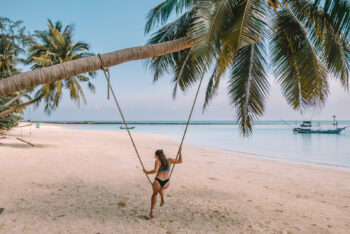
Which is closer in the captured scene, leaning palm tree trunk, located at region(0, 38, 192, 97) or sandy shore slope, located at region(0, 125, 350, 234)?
leaning palm tree trunk, located at region(0, 38, 192, 97)

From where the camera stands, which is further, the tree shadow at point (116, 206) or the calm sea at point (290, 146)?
Result: the calm sea at point (290, 146)

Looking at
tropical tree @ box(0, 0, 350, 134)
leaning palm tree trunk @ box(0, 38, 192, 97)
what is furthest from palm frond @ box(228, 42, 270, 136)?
leaning palm tree trunk @ box(0, 38, 192, 97)

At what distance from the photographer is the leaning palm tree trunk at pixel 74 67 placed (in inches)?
87.0

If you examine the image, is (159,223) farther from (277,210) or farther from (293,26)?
(293,26)

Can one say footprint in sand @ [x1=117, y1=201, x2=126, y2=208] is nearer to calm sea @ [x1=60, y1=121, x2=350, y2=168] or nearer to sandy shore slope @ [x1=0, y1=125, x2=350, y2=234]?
sandy shore slope @ [x1=0, y1=125, x2=350, y2=234]

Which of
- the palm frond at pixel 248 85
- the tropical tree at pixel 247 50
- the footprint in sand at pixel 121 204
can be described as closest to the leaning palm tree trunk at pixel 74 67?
the tropical tree at pixel 247 50

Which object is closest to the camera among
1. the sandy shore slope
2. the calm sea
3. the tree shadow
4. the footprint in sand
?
the sandy shore slope

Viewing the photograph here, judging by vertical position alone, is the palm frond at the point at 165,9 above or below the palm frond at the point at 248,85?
Result: above

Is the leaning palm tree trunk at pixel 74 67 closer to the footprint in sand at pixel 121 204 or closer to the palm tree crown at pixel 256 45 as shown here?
the palm tree crown at pixel 256 45

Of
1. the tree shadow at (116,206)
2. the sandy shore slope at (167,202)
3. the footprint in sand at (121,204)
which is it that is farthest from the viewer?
the footprint in sand at (121,204)

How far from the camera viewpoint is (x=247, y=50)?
14.6 ft

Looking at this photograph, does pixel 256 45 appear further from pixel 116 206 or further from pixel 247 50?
pixel 116 206

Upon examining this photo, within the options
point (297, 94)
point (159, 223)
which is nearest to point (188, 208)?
point (159, 223)

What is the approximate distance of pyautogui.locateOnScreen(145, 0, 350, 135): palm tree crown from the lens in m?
3.00
